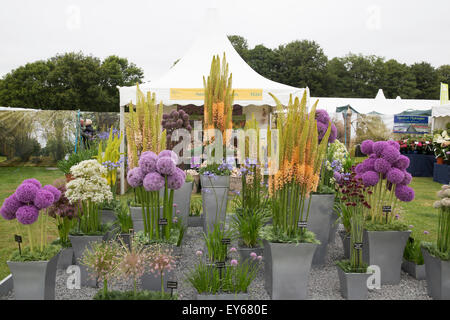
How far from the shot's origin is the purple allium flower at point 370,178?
3.12 m

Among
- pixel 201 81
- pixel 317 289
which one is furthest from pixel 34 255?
pixel 201 81

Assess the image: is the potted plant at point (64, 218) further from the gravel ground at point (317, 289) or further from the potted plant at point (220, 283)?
the potted plant at point (220, 283)

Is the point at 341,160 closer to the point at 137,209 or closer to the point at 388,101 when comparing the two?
the point at 137,209

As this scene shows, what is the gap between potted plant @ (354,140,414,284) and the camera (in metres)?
3.13

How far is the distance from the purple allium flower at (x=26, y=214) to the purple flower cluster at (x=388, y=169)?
260 centimetres

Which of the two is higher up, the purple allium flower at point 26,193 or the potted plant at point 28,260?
the purple allium flower at point 26,193

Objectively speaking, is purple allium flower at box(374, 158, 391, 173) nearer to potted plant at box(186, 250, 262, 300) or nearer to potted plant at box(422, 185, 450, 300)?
potted plant at box(422, 185, 450, 300)

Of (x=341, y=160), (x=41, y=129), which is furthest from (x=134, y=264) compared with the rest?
(x=41, y=129)

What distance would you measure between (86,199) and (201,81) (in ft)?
17.5

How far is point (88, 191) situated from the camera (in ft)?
9.97

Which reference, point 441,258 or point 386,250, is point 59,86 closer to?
point 386,250

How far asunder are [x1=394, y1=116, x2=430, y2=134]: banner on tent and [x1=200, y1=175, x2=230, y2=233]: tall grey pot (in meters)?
15.4

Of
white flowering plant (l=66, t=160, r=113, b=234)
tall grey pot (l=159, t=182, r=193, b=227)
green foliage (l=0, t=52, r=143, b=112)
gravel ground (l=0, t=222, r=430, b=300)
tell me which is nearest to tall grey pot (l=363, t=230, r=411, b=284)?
gravel ground (l=0, t=222, r=430, b=300)

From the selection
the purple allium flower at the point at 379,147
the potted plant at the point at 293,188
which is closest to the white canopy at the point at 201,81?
the purple allium flower at the point at 379,147
